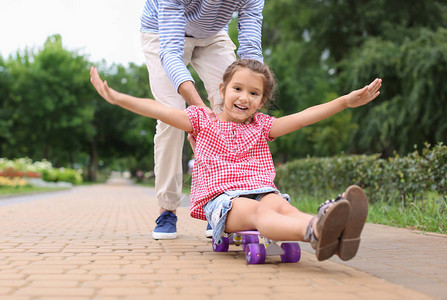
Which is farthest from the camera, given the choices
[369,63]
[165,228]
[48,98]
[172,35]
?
[48,98]

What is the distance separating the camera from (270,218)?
7.89 ft

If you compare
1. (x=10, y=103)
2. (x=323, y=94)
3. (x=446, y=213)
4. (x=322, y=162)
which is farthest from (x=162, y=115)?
(x=10, y=103)

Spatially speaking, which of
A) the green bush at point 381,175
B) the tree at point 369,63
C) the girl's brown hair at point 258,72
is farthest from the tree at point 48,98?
the girl's brown hair at point 258,72

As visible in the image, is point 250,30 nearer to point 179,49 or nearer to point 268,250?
point 179,49

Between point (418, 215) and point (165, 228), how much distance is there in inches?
109

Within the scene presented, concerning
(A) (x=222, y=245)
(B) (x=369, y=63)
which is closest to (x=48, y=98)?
(B) (x=369, y=63)

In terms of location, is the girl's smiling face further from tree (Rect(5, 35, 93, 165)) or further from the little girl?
tree (Rect(5, 35, 93, 165))

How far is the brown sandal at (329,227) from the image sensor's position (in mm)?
2045

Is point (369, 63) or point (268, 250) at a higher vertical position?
point (369, 63)

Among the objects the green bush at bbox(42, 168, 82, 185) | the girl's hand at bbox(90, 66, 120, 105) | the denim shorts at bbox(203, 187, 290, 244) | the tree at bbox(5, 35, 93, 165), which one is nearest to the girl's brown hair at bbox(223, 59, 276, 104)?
the denim shorts at bbox(203, 187, 290, 244)

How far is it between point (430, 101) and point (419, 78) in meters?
0.83

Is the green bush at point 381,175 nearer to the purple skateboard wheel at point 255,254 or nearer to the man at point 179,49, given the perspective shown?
the man at point 179,49

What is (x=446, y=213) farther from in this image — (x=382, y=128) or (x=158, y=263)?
(x=382, y=128)

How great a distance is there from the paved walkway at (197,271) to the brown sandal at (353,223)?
15cm
